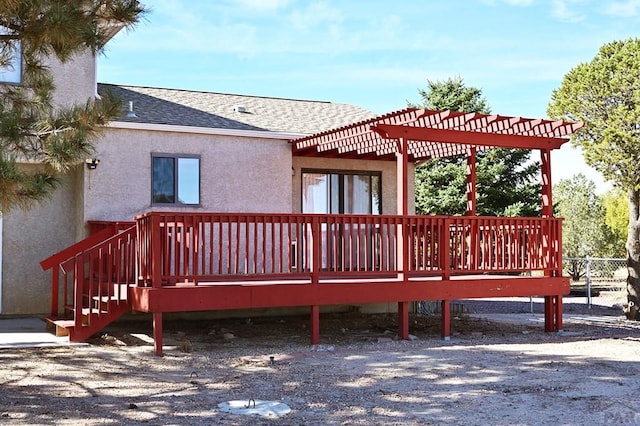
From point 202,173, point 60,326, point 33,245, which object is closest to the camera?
point 60,326

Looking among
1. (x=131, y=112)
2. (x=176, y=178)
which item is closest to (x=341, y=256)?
(x=176, y=178)

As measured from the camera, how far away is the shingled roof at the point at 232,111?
13.8m

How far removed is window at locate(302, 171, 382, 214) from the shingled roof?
1.04 meters

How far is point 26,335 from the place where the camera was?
1063 centimetres

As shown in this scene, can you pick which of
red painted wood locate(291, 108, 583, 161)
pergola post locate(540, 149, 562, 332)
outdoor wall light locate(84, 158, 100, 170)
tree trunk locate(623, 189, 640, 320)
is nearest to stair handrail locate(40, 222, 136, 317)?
outdoor wall light locate(84, 158, 100, 170)

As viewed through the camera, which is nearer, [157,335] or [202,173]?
[157,335]

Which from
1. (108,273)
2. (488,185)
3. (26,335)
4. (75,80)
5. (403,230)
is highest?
(75,80)

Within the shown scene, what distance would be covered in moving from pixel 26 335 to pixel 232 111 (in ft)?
21.2

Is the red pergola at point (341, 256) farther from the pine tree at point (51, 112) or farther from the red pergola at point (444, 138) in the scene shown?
the pine tree at point (51, 112)

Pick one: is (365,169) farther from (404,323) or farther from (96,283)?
(96,283)

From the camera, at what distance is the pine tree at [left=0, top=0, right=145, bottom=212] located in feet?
23.6

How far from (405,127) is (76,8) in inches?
214

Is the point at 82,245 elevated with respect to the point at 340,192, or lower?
lower

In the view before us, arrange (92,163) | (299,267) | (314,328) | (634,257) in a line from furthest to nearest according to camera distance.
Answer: (634,257), (92,163), (299,267), (314,328)
